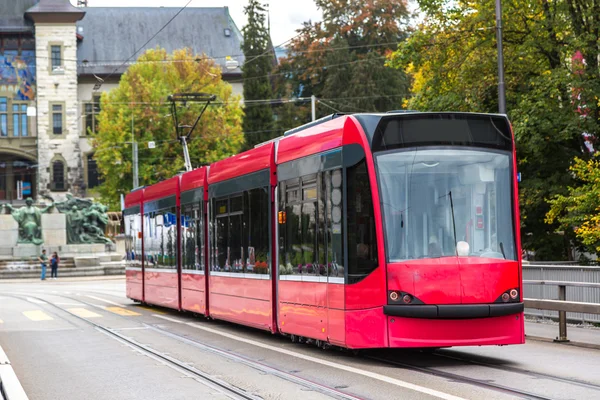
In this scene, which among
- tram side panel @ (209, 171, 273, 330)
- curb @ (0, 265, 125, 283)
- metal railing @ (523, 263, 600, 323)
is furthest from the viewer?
curb @ (0, 265, 125, 283)

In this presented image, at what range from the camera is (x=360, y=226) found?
12961 millimetres

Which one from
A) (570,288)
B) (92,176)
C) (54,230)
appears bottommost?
(570,288)

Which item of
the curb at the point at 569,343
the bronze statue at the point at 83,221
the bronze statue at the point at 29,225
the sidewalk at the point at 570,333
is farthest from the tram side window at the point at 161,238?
the bronze statue at the point at 83,221

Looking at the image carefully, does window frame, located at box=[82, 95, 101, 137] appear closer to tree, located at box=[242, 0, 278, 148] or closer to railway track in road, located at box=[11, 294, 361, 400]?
tree, located at box=[242, 0, 278, 148]

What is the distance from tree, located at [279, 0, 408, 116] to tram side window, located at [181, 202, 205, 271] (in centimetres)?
4550

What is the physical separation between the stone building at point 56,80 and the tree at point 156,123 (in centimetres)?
1762

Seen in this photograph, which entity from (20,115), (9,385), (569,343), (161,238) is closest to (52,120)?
(20,115)

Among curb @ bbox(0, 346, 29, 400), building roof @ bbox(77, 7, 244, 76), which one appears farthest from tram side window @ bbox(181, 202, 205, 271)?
building roof @ bbox(77, 7, 244, 76)

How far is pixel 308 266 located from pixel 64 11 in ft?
270

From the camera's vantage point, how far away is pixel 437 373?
39.3 ft

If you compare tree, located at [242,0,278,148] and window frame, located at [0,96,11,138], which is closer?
tree, located at [242,0,278,148]

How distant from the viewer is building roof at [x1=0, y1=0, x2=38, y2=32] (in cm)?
9338

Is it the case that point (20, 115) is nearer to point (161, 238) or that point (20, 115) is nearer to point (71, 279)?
point (71, 279)

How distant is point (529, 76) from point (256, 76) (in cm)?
4981
